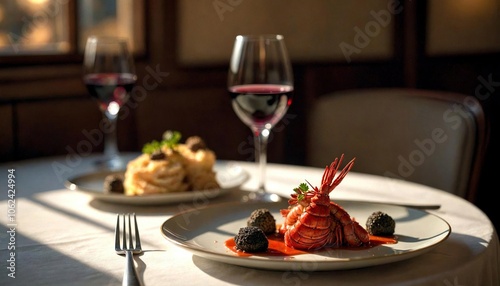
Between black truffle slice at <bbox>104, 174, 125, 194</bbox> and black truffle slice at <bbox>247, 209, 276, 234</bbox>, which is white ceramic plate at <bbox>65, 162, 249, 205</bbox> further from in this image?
black truffle slice at <bbox>247, 209, 276, 234</bbox>

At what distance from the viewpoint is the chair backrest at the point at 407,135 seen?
72.2 inches

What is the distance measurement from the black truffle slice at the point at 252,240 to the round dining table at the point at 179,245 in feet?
0.09

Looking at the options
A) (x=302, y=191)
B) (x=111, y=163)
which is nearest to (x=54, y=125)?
(x=111, y=163)

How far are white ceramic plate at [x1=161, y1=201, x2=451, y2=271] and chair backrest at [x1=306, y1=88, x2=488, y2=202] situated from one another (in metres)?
0.63

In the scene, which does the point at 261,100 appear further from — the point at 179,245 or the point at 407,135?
the point at 407,135

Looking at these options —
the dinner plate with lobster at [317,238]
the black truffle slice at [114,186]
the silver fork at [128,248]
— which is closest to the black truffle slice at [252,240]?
the dinner plate with lobster at [317,238]

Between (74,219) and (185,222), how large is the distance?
10.3 inches

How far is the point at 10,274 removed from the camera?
1013mm

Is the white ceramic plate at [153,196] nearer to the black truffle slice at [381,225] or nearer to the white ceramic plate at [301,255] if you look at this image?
the white ceramic plate at [301,255]

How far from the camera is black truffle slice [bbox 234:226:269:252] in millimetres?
1012

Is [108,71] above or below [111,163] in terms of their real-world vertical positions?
above

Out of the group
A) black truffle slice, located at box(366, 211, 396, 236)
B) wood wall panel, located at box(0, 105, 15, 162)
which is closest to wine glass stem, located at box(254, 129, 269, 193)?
black truffle slice, located at box(366, 211, 396, 236)

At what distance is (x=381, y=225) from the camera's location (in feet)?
3.58

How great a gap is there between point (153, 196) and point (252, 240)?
40 cm
